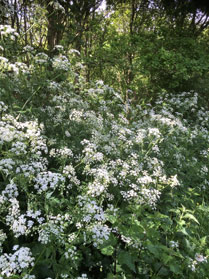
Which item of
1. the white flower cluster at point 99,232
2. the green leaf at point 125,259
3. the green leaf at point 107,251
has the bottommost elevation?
the green leaf at point 107,251

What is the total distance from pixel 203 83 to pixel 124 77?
4.62 m

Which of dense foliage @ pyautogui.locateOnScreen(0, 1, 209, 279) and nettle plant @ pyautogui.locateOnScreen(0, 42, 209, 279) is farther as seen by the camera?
dense foliage @ pyautogui.locateOnScreen(0, 1, 209, 279)

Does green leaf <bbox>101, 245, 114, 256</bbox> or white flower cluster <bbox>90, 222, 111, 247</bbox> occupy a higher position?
white flower cluster <bbox>90, 222, 111, 247</bbox>

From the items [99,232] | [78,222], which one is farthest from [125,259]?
[78,222]

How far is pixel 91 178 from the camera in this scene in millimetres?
3260

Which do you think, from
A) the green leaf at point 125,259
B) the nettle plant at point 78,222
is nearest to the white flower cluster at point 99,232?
the nettle plant at point 78,222

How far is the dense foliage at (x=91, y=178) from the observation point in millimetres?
2309

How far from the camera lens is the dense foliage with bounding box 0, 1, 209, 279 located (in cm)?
231

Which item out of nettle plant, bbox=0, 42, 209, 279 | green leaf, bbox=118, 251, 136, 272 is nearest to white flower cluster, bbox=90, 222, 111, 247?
nettle plant, bbox=0, 42, 209, 279

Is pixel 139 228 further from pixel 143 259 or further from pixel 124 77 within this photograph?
pixel 124 77

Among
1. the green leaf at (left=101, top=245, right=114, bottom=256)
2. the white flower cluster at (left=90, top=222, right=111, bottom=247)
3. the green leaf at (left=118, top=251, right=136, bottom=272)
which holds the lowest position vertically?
the green leaf at (left=101, top=245, right=114, bottom=256)

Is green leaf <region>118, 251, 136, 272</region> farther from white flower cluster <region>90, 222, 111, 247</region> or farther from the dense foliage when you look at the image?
white flower cluster <region>90, 222, 111, 247</region>

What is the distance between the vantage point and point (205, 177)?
5.35 meters

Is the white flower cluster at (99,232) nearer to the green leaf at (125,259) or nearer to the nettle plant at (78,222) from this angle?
the nettle plant at (78,222)
